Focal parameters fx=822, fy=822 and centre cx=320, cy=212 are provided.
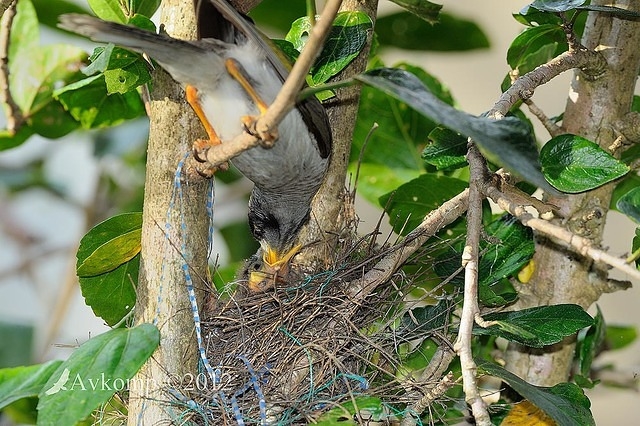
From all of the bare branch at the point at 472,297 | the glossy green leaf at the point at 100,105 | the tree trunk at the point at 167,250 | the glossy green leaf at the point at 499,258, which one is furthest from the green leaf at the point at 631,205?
the glossy green leaf at the point at 100,105

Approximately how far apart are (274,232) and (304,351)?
0.63m

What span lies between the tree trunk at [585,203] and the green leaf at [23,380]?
1048 mm

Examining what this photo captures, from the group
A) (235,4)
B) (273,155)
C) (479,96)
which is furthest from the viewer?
(479,96)

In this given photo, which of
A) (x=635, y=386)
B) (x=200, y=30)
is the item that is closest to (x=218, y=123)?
(x=200, y=30)

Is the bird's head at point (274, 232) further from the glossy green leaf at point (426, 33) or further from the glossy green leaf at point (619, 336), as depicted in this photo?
the glossy green leaf at point (619, 336)

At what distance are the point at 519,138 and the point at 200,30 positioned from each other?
2.61 ft

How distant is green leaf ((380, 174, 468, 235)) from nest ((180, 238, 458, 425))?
0.15m

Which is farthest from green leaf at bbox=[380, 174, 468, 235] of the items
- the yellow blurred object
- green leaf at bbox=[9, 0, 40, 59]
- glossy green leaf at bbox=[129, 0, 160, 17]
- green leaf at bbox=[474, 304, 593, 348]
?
green leaf at bbox=[9, 0, 40, 59]

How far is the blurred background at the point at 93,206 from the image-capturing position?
2.98 metres

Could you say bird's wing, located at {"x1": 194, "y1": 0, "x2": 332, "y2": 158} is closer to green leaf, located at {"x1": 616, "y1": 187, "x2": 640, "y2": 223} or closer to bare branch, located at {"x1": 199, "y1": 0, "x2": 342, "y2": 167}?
bare branch, located at {"x1": 199, "y1": 0, "x2": 342, "y2": 167}

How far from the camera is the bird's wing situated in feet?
5.12

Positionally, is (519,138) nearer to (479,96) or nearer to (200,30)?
(200,30)

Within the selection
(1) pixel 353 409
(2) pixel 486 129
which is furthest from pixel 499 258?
(2) pixel 486 129

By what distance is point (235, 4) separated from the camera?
1.73 metres
